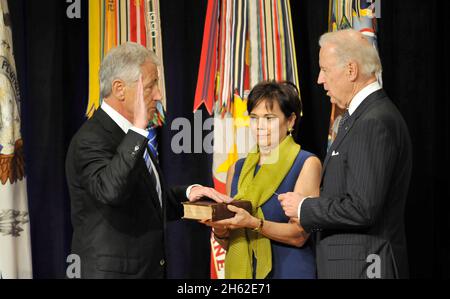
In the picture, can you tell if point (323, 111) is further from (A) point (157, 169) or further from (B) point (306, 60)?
(A) point (157, 169)

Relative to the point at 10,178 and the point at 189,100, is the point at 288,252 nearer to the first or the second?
the point at 189,100

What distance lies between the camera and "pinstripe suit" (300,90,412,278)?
2176mm

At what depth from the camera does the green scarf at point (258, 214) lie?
8.54ft

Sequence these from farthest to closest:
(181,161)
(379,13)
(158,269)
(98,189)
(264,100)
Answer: (181,161) < (379,13) < (264,100) < (158,269) < (98,189)

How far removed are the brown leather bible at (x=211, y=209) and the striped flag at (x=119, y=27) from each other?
0.98 metres

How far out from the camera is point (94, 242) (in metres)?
2.31

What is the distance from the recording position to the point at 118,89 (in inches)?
95.0

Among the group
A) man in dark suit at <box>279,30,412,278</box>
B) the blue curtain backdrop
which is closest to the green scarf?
man in dark suit at <box>279,30,412,278</box>

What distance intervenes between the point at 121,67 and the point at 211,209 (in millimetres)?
675

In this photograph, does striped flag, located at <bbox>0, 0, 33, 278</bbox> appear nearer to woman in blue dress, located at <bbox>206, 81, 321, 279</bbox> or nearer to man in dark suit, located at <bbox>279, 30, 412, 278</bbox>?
Answer: woman in blue dress, located at <bbox>206, 81, 321, 279</bbox>

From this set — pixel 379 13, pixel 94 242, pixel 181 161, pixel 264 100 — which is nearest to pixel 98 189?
pixel 94 242

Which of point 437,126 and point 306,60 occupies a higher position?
point 306,60

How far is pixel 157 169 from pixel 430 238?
6.22ft

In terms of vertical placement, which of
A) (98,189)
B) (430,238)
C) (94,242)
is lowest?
(430,238)
